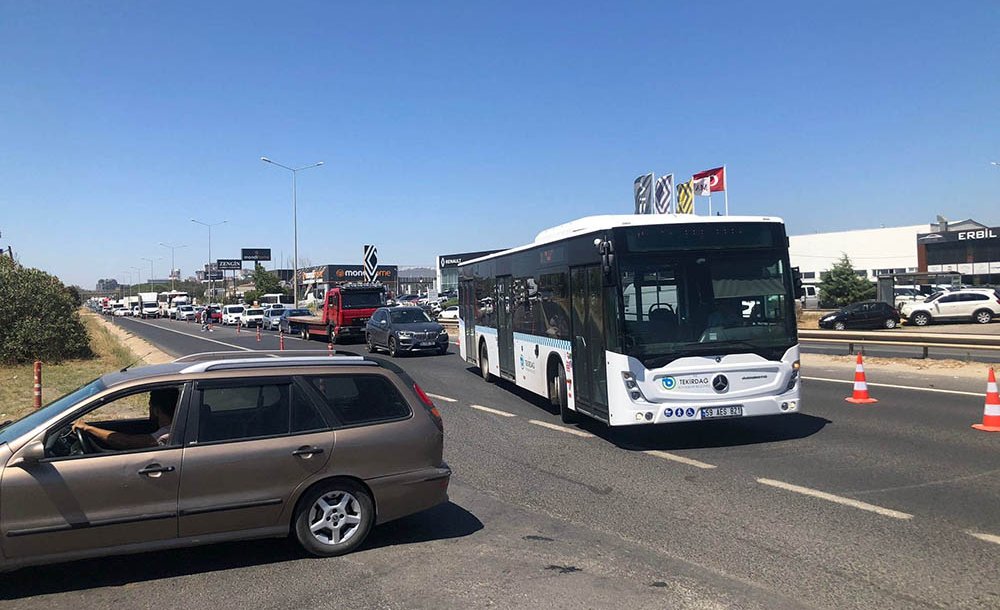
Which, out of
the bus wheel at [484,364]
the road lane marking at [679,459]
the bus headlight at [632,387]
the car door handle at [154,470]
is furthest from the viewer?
the bus wheel at [484,364]

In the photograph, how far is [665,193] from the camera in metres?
32.3

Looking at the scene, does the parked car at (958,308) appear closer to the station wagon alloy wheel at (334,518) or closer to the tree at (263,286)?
the station wagon alloy wheel at (334,518)

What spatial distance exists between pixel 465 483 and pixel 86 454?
4.00m

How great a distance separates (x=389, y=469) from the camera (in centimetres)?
581

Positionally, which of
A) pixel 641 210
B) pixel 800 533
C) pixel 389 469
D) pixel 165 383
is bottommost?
pixel 800 533

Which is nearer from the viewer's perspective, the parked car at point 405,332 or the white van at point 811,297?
the parked car at point 405,332

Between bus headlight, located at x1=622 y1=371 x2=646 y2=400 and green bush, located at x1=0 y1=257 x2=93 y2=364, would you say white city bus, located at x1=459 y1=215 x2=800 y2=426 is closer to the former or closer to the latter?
bus headlight, located at x1=622 y1=371 x2=646 y2=400

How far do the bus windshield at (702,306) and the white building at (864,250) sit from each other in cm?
6740

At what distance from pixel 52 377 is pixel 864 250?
78.7 metres

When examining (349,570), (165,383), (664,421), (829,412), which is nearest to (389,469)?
(349,570)

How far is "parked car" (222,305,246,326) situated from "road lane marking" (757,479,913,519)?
194 feet

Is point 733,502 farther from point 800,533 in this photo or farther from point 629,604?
point 629,604

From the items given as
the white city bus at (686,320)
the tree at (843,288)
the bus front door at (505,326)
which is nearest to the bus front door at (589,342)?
the white city bus at (686,320)

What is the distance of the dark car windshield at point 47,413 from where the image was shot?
16.9 ft
